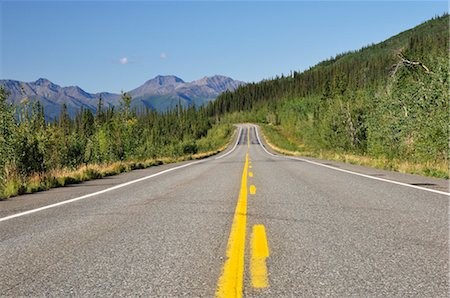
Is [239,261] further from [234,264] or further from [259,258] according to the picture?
[259,258]

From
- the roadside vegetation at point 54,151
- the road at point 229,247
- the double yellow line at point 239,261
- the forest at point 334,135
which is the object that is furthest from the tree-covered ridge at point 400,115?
the double yellow line at point 239,261

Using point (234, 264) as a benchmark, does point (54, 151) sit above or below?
above

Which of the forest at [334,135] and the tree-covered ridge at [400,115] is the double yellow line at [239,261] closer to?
the forest at [334,135]

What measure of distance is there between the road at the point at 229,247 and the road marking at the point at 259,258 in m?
0.01

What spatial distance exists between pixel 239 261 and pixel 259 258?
21cm

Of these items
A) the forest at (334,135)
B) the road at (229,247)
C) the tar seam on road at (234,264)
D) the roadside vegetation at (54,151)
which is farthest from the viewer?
the forest at (334,135)

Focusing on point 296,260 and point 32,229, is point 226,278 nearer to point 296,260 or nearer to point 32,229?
point 296,260

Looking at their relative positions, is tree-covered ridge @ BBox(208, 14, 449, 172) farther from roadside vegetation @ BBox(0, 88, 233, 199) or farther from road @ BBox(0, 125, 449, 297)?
roadside vegetation @ BBox(0, 88, 233, 199)

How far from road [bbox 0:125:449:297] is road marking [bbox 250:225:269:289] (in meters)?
0.01

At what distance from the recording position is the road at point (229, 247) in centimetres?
292

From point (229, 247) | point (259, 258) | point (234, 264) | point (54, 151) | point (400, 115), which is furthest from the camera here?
point (400, 115)

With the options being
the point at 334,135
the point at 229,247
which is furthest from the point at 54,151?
the point at 334,135

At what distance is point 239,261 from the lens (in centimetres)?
349

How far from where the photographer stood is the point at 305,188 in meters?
9.03
